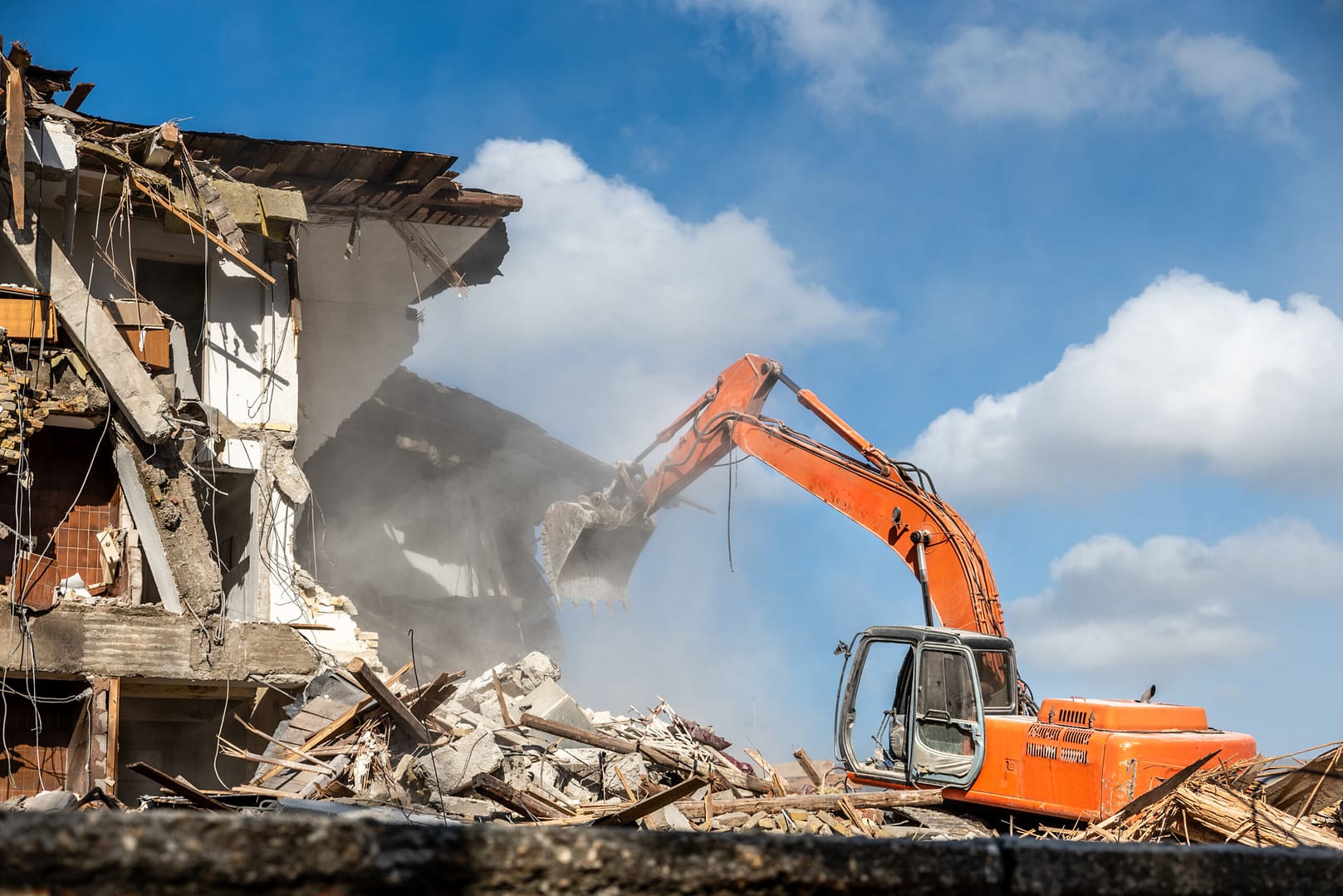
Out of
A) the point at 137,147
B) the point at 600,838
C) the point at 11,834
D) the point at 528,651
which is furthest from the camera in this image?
the point at 528,651

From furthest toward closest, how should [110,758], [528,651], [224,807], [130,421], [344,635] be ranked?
1. [528,651]
2. [344,635]
3. [130,421]
4. [110,758]
5. [224,807]

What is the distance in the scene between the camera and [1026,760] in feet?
32.7

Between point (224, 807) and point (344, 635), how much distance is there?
7.71 metres

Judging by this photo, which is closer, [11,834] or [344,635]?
[11,834]

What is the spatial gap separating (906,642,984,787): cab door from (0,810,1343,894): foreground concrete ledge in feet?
27.6

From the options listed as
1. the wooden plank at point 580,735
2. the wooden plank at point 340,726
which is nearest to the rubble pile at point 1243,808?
the wooden plank at point 580,735

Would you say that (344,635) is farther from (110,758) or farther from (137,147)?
(137,147)

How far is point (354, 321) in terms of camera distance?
20.9 m

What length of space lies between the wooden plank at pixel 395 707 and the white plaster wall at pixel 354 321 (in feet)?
27.9

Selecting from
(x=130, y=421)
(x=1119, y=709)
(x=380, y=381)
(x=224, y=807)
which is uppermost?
(x=380, y=381)

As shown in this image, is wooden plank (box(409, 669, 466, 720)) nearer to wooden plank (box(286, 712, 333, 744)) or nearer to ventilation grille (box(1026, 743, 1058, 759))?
wooden plank (box(286, 712, 333, 744))

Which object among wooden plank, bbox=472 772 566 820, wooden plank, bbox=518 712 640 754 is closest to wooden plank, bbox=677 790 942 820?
wooden plank, bbox=472 772 566 820

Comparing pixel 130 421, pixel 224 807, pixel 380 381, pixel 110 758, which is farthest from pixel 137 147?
pixel 224 807

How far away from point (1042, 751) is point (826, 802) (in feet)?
7.68
